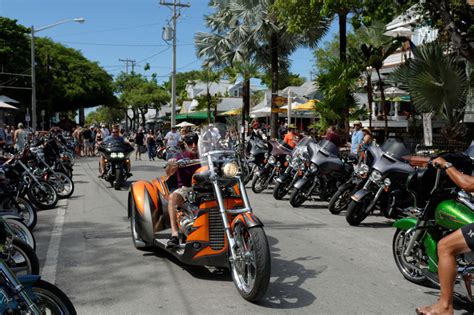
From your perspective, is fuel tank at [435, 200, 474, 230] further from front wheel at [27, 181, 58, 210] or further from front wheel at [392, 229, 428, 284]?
front wheel at [27, 181, 58, 210]

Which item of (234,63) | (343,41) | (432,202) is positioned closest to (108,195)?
(432,202)

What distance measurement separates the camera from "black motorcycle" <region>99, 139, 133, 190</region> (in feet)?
44.9

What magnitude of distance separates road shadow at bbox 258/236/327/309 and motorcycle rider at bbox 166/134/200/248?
120 cm

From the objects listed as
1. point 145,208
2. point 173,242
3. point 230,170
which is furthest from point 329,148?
point 230,170

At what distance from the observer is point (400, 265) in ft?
19.2

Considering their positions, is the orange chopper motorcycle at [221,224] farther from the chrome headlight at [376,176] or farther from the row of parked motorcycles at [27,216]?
the chrome headlight at [376,176]

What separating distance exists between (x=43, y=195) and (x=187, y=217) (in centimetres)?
582

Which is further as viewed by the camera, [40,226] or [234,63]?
[234,63]

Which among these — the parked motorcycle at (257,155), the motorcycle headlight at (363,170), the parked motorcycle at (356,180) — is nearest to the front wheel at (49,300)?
the parked motorcycle at (356,180)

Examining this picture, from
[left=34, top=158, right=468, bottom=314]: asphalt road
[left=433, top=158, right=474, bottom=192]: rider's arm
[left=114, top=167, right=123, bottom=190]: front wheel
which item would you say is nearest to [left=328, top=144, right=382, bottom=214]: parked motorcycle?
[left=34, top=158, right=468, bottom=314]: asphalt road

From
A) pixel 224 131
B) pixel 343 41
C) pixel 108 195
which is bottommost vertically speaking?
pixel 108 195

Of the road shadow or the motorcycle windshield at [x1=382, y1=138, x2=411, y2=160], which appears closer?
the road shadow

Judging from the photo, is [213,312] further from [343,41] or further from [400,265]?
[343,41]

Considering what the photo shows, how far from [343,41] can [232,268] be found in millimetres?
15145
